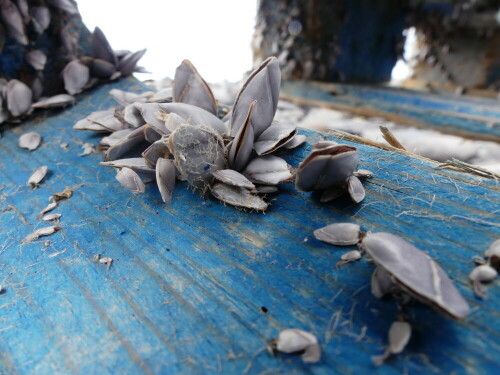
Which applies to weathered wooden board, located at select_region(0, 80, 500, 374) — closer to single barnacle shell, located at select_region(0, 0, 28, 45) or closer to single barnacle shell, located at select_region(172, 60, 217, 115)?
single barnacle shell, located at select_region(172, 60, 217, 115)

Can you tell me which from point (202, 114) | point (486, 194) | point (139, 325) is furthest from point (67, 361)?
point (486, 194)

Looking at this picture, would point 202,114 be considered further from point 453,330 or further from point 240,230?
point 453,330

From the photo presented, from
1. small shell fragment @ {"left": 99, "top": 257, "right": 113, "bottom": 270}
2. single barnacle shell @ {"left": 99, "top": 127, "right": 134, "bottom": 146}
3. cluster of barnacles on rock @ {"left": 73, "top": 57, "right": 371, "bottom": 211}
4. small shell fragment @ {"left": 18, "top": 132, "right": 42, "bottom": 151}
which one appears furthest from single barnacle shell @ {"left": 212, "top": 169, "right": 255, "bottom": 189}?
small shell fragment @ {"left": 18, "top": 132, "right": 42, "bottom": 151}

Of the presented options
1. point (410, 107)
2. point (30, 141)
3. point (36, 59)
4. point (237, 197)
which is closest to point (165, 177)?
point (237, 197)

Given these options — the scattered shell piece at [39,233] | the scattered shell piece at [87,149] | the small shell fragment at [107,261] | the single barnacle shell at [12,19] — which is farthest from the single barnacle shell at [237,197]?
the single barnacle shell at [12,19]

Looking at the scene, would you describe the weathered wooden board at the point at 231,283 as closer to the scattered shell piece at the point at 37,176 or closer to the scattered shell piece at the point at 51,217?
the scattered shell piece at the point at 51,217

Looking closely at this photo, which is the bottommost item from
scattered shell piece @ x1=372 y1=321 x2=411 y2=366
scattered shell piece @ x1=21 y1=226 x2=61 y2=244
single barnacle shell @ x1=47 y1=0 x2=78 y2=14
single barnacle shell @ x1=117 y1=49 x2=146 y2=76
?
scattered shell piece @ x1=21 y1=226 x2=61 y2=244

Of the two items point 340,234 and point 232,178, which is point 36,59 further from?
point 340,234
